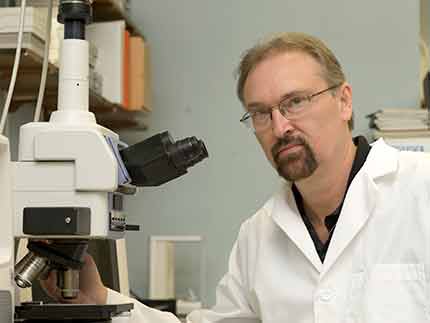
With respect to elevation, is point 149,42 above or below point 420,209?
above

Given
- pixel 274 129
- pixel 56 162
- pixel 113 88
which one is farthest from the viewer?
pixel 113 88

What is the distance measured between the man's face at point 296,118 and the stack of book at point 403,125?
1.14 m

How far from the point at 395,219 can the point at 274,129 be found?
12.7 inches

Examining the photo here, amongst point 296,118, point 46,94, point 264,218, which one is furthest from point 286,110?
point 46,94

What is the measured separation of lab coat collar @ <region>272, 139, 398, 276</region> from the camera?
1.50m

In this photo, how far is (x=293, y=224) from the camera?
5.31 feet

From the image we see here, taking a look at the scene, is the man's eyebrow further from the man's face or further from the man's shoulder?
the man's shoulder

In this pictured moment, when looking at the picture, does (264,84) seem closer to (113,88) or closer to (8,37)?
(8,37)

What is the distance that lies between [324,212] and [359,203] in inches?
4.8

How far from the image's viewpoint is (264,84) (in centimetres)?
153

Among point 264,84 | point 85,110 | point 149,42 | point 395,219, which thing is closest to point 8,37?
point 264,84

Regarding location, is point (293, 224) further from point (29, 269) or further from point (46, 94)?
point (46, 94)

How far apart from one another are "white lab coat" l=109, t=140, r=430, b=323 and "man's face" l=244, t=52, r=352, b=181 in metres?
0.12

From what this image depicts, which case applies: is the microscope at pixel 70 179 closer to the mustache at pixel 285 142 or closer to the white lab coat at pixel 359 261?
the mustache at pixel 285 142
